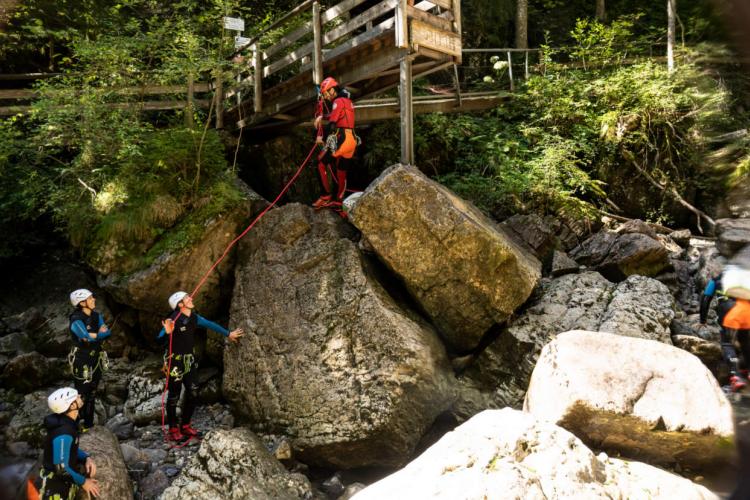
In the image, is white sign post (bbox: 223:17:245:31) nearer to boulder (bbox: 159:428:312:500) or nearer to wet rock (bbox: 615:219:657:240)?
boulder (bbox: 159:428:312:500)

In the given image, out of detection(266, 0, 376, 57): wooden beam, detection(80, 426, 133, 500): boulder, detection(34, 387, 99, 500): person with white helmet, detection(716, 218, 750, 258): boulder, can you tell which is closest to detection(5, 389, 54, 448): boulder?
detection(80, 426, 133, 500): boulder

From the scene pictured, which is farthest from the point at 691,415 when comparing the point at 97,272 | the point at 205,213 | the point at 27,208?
the point at 27,208

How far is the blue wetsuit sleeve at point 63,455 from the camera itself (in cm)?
523

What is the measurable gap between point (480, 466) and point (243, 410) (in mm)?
4727

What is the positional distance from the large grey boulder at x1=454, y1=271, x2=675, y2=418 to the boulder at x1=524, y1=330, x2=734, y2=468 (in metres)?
1.29

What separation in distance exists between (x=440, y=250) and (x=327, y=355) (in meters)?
2.36

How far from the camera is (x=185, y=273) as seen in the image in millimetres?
8711

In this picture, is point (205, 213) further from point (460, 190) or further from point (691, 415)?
point (691, 415)

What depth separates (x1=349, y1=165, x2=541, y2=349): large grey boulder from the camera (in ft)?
24.0

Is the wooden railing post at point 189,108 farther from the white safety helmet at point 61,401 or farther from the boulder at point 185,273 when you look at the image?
the white safety helmet at point 61,401

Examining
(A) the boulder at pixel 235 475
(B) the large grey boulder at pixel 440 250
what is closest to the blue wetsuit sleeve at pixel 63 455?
(A) the boulder at pixel 235 475

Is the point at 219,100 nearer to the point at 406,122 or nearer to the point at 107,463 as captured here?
the point at 406,122

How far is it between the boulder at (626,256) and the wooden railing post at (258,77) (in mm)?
7550

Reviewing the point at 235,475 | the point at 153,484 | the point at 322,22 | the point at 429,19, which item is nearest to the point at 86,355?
the point at 153,484
